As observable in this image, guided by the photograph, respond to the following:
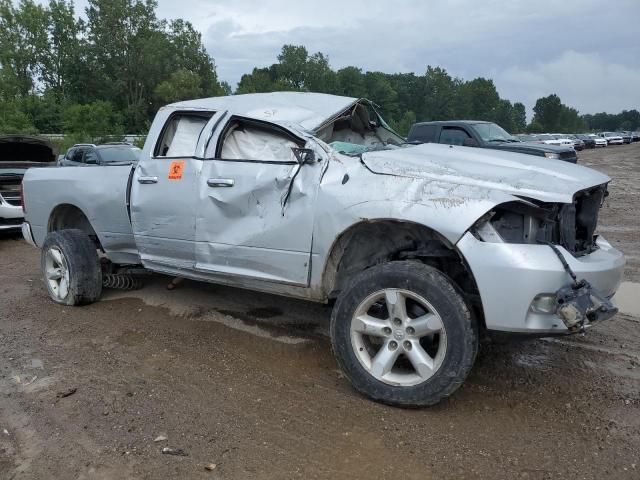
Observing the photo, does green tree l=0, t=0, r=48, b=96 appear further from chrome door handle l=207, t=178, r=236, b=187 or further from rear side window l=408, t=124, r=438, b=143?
chrome door handle l=207, t=178, r=236, b=187

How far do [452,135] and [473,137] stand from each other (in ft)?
1.60

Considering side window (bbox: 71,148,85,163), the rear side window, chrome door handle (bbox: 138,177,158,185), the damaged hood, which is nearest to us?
the damaged hood

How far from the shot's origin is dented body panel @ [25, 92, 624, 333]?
10.2ft

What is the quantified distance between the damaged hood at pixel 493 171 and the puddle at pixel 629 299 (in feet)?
5.59

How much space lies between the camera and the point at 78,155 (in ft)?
56.2

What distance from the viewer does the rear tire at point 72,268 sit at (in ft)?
17.6

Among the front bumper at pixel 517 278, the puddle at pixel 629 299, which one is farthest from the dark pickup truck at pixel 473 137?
the front bumper at pixel 517 278

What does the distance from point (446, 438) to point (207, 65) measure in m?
70.9

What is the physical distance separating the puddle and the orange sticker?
3803 millimetres

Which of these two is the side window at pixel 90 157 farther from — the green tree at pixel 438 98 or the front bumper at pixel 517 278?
the green tree at pixel 438 98

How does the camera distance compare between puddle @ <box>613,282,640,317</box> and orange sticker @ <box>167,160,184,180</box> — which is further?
puddle @ <box>613,282,640,317</box>

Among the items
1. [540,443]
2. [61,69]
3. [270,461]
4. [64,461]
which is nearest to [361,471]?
[270,461]

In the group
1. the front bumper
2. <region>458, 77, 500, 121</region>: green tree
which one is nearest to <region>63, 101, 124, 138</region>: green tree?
the front bumper

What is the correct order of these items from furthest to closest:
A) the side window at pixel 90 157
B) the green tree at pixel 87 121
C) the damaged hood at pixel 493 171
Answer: the green tree at pixel 87 121, the side window at pixel 90 157, the damaged hood at pixel 493 171
